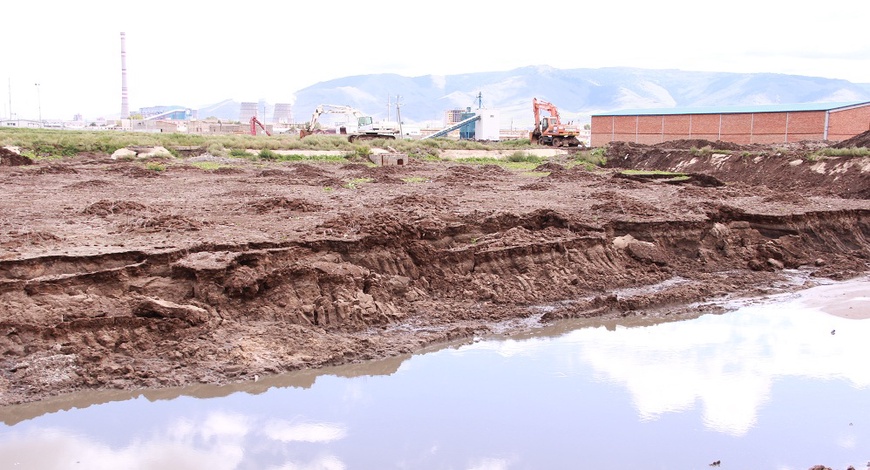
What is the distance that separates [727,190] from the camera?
19281mm

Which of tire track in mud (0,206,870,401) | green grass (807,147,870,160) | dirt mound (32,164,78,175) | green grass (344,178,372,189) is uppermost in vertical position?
green grass (807,147,870,160)

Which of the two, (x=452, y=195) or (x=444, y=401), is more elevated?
(x=452, y=195)

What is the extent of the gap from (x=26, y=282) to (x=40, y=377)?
1532 millimetres

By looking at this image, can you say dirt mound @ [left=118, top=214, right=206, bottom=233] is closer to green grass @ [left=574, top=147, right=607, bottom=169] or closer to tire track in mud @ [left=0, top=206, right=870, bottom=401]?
tire track in mud @ [left=0, top=206, right=870, bottom=401]

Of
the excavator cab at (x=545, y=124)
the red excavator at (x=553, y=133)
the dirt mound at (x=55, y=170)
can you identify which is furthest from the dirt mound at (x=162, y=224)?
the excavator cab at (x=545, y=124)

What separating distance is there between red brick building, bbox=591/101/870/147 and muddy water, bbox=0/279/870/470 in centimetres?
3032

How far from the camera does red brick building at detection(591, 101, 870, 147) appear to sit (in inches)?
1415

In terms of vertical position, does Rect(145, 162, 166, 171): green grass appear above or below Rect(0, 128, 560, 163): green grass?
below

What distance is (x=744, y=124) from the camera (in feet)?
127

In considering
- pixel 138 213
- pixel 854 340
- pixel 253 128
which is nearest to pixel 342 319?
pixel 138 213

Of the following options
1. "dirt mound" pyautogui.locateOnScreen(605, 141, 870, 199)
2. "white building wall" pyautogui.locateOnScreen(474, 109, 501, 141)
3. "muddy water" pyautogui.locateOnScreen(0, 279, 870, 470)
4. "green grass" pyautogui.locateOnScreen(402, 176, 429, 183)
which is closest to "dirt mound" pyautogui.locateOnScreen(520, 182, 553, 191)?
"green grass" pyautogui.locateOnScreen(402, 176, 429, 183)

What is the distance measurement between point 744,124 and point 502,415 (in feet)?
118

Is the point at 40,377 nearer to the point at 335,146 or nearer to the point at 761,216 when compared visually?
the point at 761,216

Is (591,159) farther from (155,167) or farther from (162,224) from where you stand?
(162,224)
